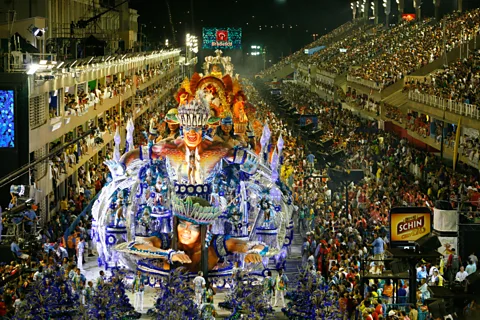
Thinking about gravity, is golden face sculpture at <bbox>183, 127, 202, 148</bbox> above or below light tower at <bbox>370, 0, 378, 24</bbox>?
below

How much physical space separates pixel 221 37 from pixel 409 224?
118m

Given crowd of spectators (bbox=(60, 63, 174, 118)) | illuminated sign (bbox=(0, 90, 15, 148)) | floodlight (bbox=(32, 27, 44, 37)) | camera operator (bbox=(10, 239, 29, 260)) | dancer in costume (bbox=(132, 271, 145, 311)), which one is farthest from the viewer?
crowd of spectators (bbox=(60, 63, 174, 118))

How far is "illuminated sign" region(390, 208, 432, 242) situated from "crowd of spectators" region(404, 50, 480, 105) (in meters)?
18.7

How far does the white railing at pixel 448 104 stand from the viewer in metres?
44.3

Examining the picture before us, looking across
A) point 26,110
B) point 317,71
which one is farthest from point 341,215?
point 317,71

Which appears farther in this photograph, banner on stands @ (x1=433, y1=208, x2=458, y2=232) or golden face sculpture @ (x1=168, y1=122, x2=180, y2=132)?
golden face sculpture @ (x1=168, y1=122, x2=180, y2=132)

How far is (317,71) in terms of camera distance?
11962 centimetres

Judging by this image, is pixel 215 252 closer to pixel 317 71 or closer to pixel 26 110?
pixel 26 110

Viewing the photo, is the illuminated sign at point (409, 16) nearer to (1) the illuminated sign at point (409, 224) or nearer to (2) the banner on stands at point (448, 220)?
(2) the banner on stands at point (448, 220)

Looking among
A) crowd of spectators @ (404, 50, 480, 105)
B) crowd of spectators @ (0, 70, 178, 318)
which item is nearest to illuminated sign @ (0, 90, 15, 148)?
crowd of spectators @ (0, 70, 178, 318)

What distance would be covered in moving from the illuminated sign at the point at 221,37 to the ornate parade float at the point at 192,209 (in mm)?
113038

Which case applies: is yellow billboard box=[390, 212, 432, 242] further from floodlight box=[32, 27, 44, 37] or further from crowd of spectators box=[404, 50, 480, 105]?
crowd of spectators box=[404, 50, 480, 105]

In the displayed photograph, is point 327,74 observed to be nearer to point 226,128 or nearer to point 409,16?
point 409,16

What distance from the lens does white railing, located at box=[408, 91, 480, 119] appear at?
4428 cm
